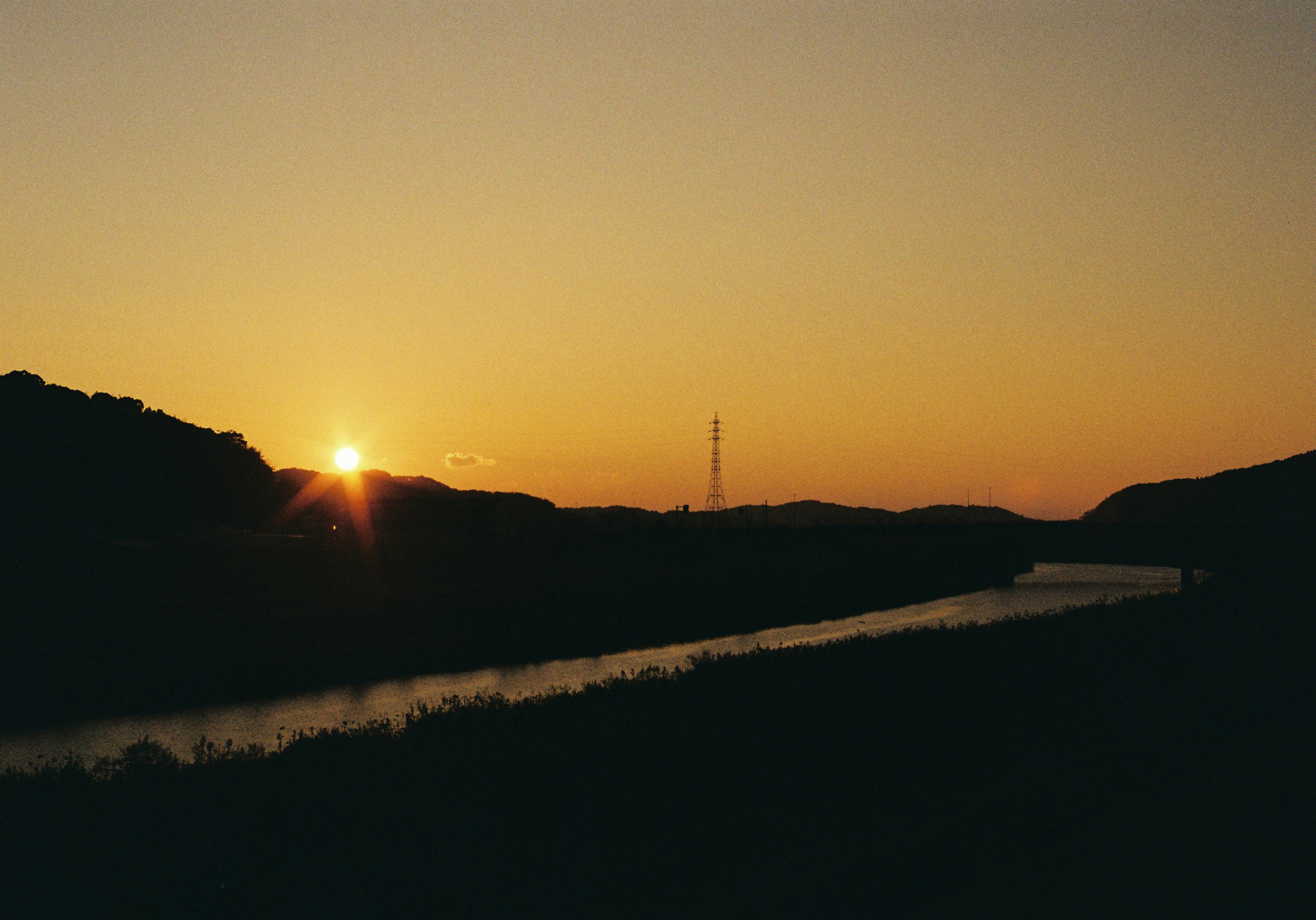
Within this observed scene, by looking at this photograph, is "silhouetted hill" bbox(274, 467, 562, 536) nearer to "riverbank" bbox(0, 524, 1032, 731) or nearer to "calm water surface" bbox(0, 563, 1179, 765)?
"riverbank" bbox(0, 524, 1032, 731)

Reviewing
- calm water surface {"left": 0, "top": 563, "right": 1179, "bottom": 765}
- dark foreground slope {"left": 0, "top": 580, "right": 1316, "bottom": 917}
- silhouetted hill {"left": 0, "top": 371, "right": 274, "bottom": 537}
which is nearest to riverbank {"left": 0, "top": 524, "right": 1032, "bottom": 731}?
calm water surface {"left": 0, "top": 563, "right": 1179, "bottom": 765}

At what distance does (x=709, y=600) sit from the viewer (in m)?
67.2

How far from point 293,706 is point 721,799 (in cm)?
2387

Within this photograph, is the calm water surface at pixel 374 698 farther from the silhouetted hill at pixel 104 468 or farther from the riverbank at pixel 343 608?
the silhouetted hill at pixel 104 468

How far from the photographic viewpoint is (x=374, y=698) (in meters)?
37.6

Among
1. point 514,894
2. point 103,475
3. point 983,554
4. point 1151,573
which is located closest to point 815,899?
point 514,894

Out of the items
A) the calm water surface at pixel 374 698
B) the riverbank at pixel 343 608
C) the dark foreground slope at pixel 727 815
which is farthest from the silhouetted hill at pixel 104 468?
the dark foreground slope at pixel 727 815

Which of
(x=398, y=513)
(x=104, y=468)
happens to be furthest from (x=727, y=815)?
(x=398, y=513)

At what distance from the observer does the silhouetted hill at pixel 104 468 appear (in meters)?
59.1

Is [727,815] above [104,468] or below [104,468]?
below

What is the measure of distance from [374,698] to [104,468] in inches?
1455

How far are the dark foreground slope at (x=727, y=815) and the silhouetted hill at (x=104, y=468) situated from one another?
134ft

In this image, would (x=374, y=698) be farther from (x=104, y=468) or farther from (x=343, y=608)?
(x=104, y=468)

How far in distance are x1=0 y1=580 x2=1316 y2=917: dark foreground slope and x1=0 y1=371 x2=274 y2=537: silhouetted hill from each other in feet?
134
